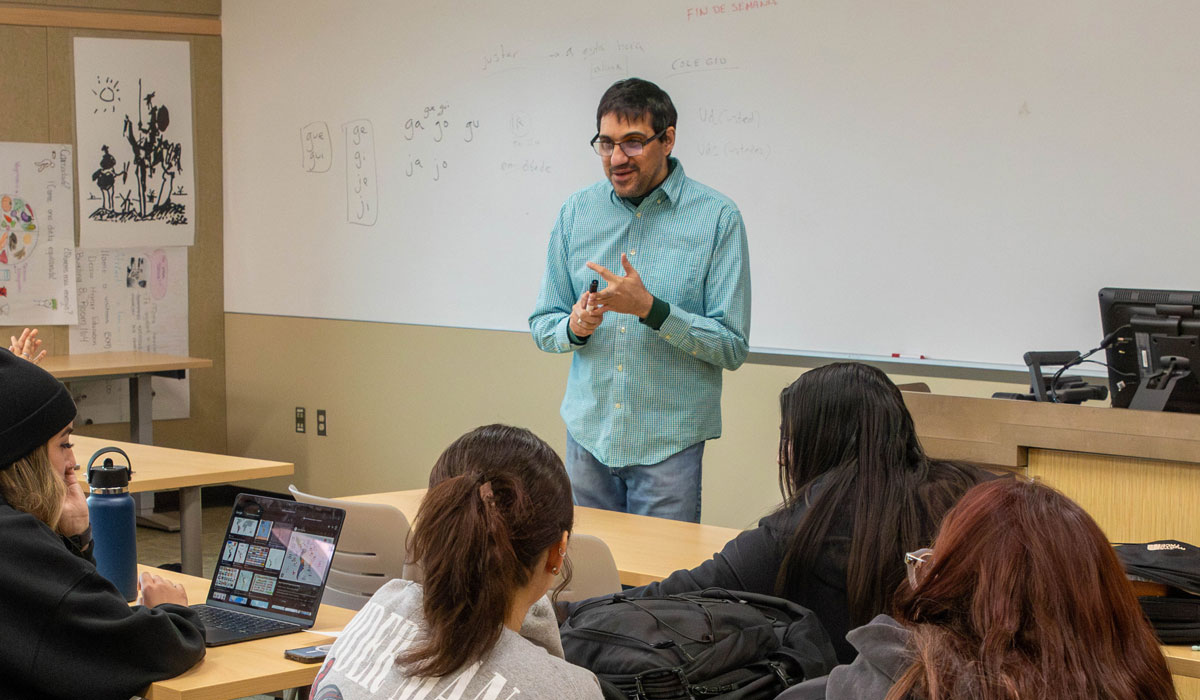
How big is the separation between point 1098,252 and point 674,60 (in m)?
1.79

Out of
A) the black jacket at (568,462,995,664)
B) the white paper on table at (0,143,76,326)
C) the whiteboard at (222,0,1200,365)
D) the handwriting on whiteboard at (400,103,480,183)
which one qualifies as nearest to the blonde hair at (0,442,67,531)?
the black jacket at (568,462,995,664)

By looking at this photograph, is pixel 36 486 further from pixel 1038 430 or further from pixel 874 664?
pixel 1038 430

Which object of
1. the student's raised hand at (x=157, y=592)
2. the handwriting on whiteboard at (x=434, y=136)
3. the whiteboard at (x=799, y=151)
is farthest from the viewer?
the handwriting on whiteboard at (x=434, y=136)

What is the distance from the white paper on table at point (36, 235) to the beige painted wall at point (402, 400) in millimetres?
928

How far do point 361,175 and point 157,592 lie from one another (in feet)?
13.2

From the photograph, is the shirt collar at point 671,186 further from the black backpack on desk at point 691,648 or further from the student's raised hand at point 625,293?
the black backpack on desk at point 691,648

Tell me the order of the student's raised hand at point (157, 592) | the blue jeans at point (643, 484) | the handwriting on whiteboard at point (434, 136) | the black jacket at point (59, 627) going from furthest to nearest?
the handwriting on whiteboard at point (434, 136)
the blue jeans at point (643, 484)
the student's raised hand at point (157, 592)
the black jacket at point (59, 627)

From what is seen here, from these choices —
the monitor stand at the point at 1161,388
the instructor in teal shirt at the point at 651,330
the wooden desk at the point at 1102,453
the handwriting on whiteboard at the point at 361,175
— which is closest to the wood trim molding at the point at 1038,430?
the wooden desk at the point at 1102,453

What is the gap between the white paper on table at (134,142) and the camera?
6.14 m

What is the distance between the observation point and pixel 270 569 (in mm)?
2227

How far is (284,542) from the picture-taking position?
2189 millimetres

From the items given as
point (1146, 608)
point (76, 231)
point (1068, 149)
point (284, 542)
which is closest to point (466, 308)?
point (76, 231)

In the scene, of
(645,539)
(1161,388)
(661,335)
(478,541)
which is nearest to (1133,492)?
(1161,388)

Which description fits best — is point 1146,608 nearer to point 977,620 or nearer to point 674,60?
point 977,620
